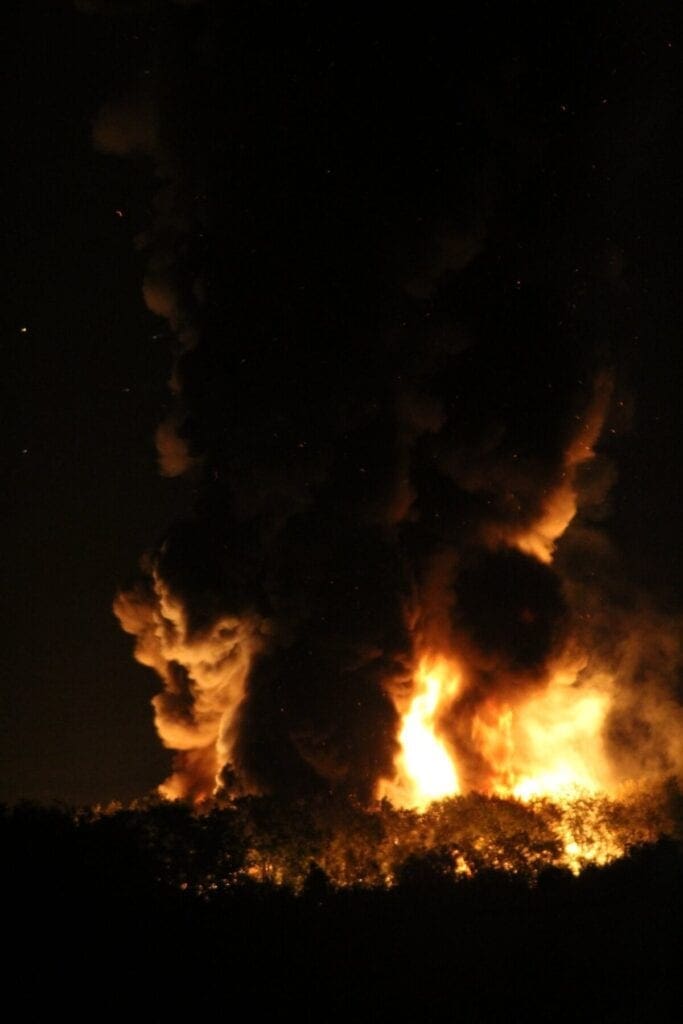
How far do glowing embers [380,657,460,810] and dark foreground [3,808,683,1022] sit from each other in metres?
8.31

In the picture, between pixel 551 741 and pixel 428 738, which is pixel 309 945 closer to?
pixel 428 738

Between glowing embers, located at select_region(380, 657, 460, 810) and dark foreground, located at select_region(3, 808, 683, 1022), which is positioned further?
glowing embers, located at select_region(380, 657, 460, 810)

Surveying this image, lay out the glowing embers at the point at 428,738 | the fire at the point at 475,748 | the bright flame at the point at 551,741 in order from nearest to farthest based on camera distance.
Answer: the fire at the point at 475,748 → the glowing embers at the point at 428,738 → the bright flame at the point at 551,741

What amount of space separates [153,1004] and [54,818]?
2.77 m

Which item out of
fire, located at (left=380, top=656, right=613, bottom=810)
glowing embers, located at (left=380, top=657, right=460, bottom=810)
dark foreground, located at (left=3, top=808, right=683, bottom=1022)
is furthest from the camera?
glowing embers, located at (left=380, top=657, right=460, bottom=810)

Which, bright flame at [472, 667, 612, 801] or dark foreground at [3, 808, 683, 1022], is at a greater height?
bright flame at [472, 667, 612, 801]

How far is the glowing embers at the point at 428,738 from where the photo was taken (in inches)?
834

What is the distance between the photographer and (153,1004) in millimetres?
9438

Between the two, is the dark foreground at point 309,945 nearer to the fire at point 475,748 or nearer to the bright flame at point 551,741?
the bright flame at point 551,741

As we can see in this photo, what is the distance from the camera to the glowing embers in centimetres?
2117

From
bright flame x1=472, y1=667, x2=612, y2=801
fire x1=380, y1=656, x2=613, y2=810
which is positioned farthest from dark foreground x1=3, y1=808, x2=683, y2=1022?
fire x1=380, y1=656, x2=613, y2=810

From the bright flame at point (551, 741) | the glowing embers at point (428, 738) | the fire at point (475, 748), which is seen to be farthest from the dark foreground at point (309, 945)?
the glowing embers at point (428, 738)

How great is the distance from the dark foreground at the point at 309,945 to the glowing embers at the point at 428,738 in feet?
27.3

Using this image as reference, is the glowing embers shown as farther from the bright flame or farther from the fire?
the bright flame
